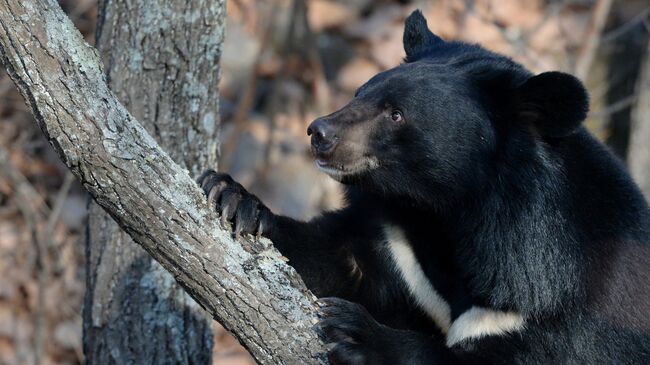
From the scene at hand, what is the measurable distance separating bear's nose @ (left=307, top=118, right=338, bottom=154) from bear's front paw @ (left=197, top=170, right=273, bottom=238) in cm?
29

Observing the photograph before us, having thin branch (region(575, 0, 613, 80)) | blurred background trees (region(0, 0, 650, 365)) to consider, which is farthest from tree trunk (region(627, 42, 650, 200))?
thin branch (region(575, 0, 613, 80))

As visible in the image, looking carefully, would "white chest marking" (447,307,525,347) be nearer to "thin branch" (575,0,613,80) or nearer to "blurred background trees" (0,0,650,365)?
"blurred background trees" (0,0,650,365)

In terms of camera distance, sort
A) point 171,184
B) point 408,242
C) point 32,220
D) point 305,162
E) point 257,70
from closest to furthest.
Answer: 1. point 171,184
2. point 408,242
3. point 32,220
4. point 257,70
5. point 305,162

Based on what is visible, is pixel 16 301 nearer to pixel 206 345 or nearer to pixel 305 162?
pixel 305 162

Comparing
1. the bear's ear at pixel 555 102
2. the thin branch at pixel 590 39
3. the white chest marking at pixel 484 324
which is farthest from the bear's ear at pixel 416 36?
the thin branch at pixel 590 39

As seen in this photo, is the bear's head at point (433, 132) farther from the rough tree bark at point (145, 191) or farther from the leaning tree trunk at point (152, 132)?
the leaning tree trunk at point (152, 132)

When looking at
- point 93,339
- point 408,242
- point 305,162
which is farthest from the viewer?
point 305,162

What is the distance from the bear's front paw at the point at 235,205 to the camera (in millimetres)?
3217

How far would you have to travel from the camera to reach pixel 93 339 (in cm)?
418

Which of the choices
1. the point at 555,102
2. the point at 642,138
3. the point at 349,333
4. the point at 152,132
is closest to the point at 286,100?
the point at 642,138

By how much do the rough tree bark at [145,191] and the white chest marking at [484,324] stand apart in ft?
2.14

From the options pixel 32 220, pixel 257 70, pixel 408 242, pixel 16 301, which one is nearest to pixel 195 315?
pixel 408 242

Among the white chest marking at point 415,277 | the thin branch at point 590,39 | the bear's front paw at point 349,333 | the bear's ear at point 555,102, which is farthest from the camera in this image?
the thin branch at point 590,39

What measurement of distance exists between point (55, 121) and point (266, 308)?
847 mm
